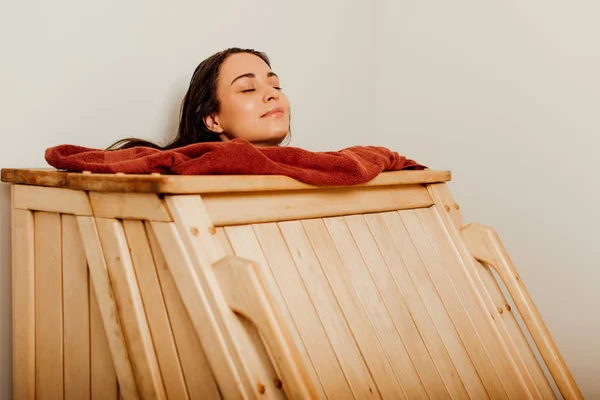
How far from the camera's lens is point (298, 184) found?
1193 mm

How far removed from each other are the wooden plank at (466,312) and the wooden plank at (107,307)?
662mm

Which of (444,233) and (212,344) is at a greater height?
(444,233)

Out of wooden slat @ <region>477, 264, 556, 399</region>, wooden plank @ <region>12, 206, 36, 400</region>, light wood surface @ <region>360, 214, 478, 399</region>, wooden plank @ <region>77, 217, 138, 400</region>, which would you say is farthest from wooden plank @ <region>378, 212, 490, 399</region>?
wooden plank @ <region>12, 206, 36, 400</region>

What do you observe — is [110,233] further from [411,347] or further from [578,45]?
[578,45]

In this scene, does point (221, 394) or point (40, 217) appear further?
point (40, 217)

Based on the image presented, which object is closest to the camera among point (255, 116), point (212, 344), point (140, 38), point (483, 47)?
point (212, 344)

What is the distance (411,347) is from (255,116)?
0.60 meters

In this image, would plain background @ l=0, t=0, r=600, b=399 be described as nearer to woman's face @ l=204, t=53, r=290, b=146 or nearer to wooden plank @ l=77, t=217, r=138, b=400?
woman's face @ l=204, t=53, r=290, b=146

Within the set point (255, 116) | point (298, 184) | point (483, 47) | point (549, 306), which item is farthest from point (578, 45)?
point (298, 184)

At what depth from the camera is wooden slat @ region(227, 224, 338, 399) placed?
1100 mm

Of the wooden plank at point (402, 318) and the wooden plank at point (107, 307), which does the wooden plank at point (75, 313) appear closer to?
the wooden plank at point (107, 307)

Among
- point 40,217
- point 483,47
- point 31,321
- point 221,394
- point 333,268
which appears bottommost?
point 221,394

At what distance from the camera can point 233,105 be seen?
1495mm

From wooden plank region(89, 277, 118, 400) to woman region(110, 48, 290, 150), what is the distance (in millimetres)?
468
